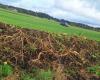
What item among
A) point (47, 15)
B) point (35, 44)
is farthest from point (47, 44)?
point (47, 15)

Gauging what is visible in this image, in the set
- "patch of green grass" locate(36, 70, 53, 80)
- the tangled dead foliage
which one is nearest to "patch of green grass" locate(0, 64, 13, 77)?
the tangled dead foliage

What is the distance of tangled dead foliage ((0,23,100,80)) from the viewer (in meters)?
10.1

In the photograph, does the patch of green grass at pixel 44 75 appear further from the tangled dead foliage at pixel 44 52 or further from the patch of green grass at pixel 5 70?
the patch of green grass at pixel 5 70

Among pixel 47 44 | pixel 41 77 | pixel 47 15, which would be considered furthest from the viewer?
pixel 47 15

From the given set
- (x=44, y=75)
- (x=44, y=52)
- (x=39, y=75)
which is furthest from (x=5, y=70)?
(x=44, y=52)

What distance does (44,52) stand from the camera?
10789mm

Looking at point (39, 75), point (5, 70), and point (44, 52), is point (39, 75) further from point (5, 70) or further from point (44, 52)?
point (44, 52)

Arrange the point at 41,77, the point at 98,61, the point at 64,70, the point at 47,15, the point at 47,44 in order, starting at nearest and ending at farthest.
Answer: the point at 41,77 → the point at 64,70 → the point at 47,44 → the point at 98,61 → the point at 47,15

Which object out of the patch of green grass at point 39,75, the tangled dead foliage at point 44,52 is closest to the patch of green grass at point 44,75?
the patch of green grass at point 39,75

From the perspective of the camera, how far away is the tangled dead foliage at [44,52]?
33.2 feet

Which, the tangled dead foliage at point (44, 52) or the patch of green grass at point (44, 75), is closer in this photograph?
the patch of green grass at point (44, 75)

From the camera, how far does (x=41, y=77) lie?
9680 mm

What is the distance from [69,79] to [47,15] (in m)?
8.53

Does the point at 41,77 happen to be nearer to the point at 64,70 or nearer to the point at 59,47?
the point at 64,70
